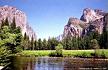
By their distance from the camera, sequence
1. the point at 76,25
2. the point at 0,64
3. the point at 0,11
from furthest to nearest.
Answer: the point at 76,25 → the point at 0,11 → the point at 0,64

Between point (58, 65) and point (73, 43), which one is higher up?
point (73, 43)

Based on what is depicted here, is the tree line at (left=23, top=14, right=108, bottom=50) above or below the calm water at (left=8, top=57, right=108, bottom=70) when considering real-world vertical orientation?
above

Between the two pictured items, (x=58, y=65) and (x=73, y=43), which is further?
(x=73, y=43)

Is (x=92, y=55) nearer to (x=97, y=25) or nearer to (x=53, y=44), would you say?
(x=53, y=44)

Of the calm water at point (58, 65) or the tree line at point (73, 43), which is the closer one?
the calm water at point (58, 65)

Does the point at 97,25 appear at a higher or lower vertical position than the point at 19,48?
higher

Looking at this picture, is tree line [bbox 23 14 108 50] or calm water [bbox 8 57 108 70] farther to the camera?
tree line [bbox 23 14 108 50]

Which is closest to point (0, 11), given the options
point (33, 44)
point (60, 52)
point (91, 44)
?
point (33, 44)

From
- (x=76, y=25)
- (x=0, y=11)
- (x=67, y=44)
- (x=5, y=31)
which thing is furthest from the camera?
(x=76, y=25)

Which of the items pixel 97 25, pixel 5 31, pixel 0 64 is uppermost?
pixel 97 25

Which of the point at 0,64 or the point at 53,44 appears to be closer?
the point at 0,64

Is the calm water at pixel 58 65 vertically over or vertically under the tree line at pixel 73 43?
under

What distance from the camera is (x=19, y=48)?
29.1m

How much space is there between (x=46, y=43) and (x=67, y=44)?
3472 mm
